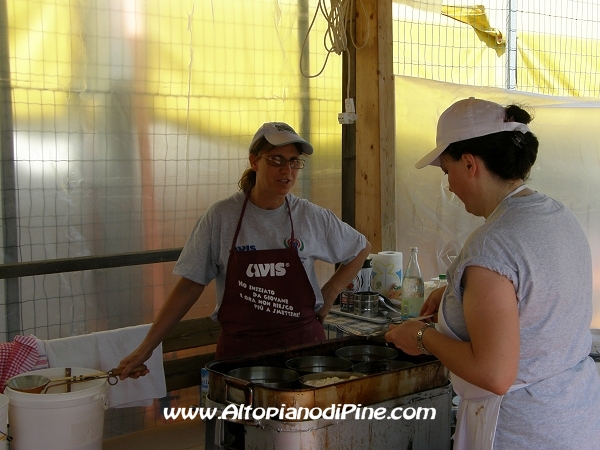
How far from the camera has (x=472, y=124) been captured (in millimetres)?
1778

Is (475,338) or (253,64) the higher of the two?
(253,64)

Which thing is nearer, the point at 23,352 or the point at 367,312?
the point at 23,352

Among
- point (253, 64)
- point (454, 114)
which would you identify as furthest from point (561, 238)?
point (253, 64)

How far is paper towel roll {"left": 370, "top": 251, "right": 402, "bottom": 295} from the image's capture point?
13.3 feet

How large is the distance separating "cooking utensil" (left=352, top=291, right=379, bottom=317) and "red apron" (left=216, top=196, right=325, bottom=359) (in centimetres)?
94

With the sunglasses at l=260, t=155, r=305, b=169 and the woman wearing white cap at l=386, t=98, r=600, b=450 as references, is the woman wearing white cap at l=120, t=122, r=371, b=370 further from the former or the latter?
the woman wearing white cap at l=386, t=98, r=600, b=450

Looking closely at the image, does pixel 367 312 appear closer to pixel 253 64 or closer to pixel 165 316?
pixel 165 316

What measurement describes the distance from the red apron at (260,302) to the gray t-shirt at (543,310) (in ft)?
4.03

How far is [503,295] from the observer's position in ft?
5.30

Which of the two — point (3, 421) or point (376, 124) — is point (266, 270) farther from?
point (376, 124)

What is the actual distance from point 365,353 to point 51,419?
51.6 inches

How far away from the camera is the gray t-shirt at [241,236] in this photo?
293cm

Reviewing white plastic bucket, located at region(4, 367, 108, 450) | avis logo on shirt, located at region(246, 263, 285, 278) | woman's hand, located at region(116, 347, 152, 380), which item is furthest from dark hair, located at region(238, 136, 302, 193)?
white plastic bucket, located at region(4, 367, 108, 450)

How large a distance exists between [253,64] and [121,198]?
44.9 inches
